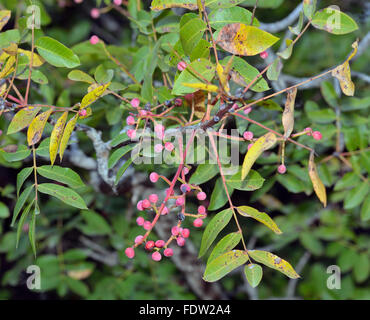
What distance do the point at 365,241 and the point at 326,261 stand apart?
0.93 feet

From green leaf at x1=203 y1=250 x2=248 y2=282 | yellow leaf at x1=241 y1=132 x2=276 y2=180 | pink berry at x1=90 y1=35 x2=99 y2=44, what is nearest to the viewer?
yellow leaf at x1=241 y1=132 x2=276 y2=180

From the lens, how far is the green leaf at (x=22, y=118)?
0.94m

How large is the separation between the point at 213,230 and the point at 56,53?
0.58m

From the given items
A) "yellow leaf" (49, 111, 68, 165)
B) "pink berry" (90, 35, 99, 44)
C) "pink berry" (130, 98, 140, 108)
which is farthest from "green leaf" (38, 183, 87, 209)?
"pink berry" (90, 35, 99, 44)

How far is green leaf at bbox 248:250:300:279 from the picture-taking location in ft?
2.86

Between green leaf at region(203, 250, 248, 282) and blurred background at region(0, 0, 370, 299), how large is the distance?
44cm

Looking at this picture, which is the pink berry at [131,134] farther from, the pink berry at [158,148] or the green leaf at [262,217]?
the green leaf at [262,217]

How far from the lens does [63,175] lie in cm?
102

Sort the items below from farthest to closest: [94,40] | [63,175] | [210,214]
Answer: [210,214] < [94,40] < [63,175]

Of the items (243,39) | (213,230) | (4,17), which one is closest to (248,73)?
(243,39)

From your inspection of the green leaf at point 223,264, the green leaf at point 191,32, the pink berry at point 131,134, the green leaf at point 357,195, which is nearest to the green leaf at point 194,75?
the green leaf at point 191,32

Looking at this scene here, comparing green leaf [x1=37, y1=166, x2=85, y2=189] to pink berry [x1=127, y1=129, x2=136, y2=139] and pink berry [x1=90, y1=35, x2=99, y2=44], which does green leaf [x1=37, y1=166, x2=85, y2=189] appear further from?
pink berry [x1=90, y1=35, x2=99, y2=44]

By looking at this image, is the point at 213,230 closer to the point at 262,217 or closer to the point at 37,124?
the point at 262,217

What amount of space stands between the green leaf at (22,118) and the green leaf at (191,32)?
37 centimetres
